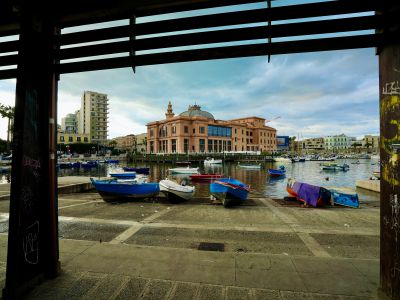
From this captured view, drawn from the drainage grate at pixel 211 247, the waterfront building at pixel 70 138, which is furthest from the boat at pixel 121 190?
the waterfront building at pixel 70 138

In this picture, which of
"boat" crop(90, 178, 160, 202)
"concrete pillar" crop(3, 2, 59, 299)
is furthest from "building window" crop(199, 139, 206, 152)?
"concrete pillar" crop(3, 2, 59, 299)

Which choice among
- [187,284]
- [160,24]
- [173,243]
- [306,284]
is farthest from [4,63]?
[306,284]

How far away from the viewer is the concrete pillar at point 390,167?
10.6 ft

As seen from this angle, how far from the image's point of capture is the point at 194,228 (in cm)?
874

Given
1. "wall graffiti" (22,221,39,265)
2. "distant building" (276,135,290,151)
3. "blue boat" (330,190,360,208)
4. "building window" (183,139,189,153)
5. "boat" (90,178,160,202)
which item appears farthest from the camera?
"distant building" (276,135,290,151)

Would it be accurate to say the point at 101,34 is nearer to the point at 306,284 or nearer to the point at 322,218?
the point at 306,284

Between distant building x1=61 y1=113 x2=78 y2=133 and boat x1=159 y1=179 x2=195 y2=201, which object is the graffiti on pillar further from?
distant building x1=61 y1=113 x2=78 y2=133

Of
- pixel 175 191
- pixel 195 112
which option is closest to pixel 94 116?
pixel 195 112

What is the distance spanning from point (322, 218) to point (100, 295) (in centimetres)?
1031

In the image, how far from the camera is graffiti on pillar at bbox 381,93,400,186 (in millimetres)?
3236

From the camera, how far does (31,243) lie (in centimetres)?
376

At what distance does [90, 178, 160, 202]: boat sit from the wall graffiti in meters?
11.0

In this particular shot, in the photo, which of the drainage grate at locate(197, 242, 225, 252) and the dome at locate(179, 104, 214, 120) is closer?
the drainage grate at locate(197, 242, 225, 252)

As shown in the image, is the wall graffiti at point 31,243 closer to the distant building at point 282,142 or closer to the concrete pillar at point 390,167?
the concrete pillar at point 390,167
